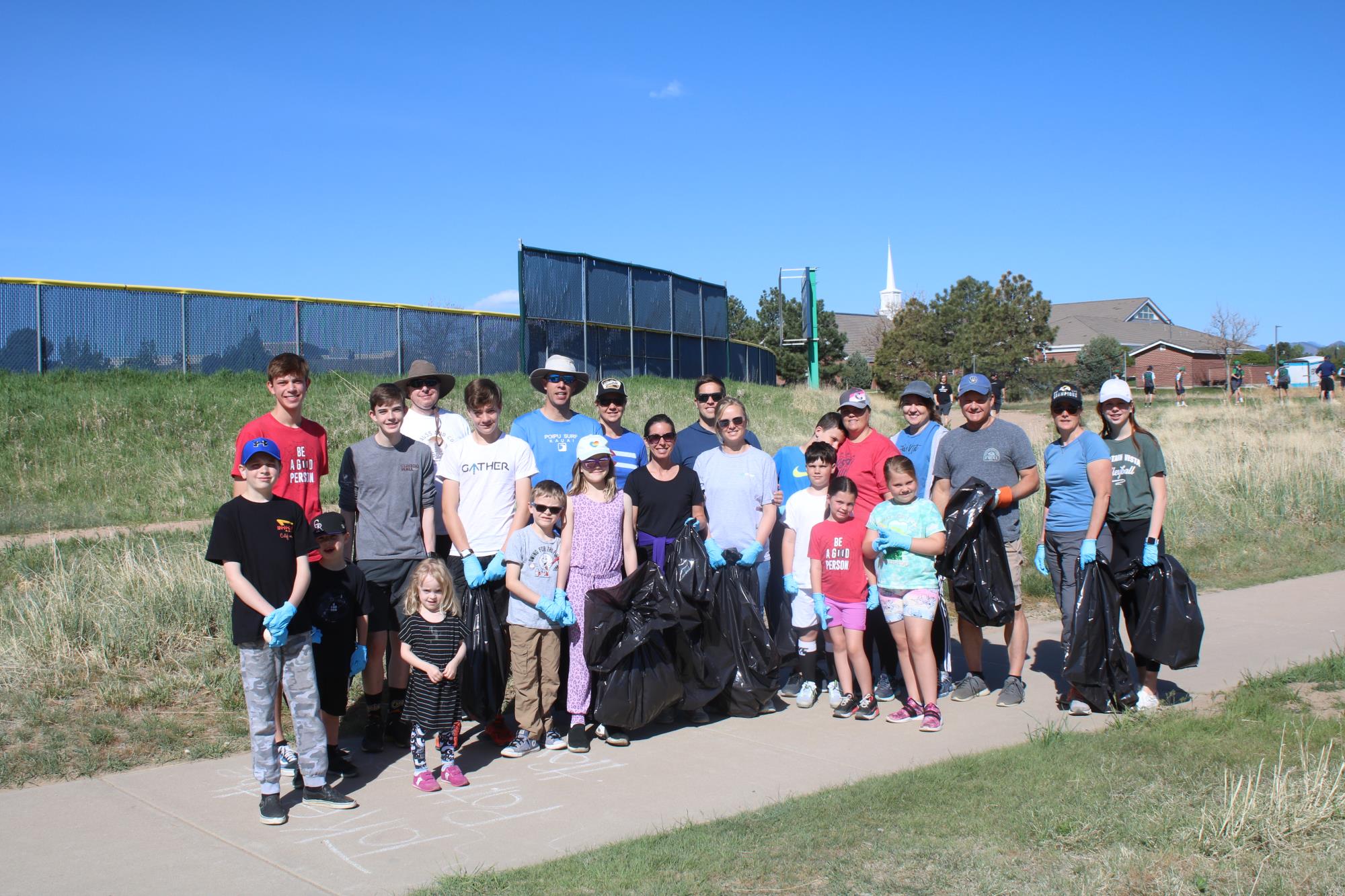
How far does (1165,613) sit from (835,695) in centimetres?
195

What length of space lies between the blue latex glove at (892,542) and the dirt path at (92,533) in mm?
7945

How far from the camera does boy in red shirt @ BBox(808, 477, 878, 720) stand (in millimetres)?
6105

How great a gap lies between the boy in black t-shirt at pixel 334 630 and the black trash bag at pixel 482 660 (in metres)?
0.56

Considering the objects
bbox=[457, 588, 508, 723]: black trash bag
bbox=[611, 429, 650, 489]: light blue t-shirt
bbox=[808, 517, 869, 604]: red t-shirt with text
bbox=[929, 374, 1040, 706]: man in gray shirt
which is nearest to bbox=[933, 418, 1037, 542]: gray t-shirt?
bbox=[929, 374, 1040, 706]: man in gray shirt

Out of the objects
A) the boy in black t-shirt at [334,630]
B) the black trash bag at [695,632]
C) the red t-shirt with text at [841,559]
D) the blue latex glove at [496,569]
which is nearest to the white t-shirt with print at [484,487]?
the blue latex glove at [496,569]

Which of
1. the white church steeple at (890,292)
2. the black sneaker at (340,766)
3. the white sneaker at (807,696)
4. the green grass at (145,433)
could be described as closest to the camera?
the black sneaker at (340,766)

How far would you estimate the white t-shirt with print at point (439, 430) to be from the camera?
19.9ft

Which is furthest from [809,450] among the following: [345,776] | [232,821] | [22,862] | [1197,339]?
[1197,339]

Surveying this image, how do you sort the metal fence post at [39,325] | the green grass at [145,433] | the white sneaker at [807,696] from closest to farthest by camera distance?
1. the white sneaker at [807,696]
2. the green grass at [145,433]
3. the metal fence post at [39,325]

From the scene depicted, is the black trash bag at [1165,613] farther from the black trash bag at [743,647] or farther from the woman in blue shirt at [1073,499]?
the black trash bag at [743,647]

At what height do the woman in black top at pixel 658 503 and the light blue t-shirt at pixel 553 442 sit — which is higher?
the light blue t-shirt at pixel 553 442

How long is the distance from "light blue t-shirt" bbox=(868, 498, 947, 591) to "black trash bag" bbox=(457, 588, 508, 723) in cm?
221

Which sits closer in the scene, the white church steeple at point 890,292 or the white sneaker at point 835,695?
the white sneaker at point 835,695

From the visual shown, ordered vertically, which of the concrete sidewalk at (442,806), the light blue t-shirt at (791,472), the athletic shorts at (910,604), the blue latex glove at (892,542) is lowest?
the concrete sidewalk at (442,806)
